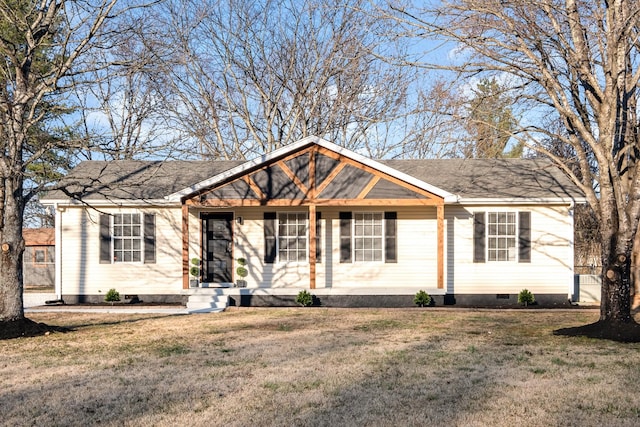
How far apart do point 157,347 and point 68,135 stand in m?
19.3

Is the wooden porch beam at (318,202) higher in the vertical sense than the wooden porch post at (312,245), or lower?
higher

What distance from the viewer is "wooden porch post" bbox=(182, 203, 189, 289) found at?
53.6ft

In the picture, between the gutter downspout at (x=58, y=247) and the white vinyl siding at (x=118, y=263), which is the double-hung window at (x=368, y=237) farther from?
the gutter downspout at (x=58, y=247)

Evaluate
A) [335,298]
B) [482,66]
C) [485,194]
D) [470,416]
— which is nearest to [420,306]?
[335,298]

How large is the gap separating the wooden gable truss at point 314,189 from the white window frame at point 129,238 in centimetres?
187

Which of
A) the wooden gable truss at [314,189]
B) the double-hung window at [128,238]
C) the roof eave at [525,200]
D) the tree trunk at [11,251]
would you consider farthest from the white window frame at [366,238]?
the tree trunk at [11,251]

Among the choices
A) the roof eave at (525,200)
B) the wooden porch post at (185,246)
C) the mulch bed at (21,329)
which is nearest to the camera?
the mulch bed at (21,329)

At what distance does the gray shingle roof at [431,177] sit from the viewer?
1717 cm

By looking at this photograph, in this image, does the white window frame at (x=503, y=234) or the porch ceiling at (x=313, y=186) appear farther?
the white window frame at (x=503, y=234)

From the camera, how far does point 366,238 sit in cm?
1761

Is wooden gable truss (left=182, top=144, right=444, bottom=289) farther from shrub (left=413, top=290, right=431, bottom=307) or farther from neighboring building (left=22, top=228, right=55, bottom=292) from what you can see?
neighboring building (left=22, top=228, right=55, bottom=292)

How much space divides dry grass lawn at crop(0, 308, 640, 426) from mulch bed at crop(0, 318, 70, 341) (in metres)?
0.33

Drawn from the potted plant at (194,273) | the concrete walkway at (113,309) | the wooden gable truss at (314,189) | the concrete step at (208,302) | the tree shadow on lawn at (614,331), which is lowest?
the concrete walkway at (113,309)

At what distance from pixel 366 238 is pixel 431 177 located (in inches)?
121
